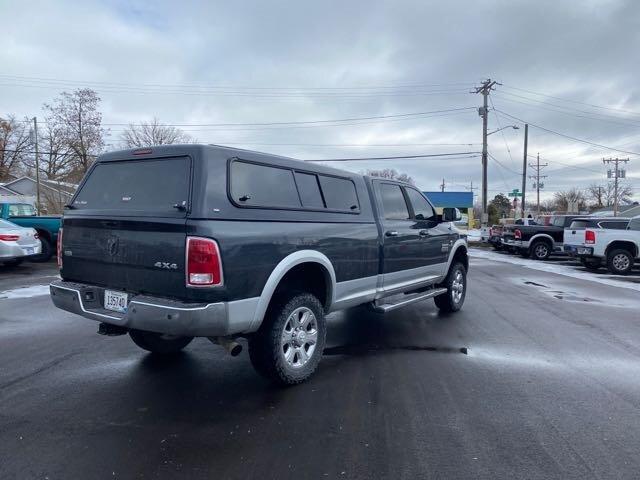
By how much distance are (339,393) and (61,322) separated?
4503 millimetres

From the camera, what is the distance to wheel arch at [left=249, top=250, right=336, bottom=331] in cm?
374

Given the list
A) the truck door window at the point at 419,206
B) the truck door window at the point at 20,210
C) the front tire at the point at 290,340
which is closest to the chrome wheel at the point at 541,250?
the truck door window at the point at 419,206

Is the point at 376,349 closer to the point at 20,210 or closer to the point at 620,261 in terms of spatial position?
the point at 620,261

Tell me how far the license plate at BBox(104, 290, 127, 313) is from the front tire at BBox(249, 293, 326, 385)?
41.3 inches

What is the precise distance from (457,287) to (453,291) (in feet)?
0.69

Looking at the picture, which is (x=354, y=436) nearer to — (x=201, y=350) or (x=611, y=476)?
(x=611, y=476)

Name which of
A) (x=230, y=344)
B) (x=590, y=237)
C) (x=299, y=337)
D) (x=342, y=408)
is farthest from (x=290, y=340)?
(x=590, y=237)

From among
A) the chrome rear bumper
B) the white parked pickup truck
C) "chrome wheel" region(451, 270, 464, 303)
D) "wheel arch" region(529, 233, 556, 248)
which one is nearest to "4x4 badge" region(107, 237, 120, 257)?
the chrome rear bumper

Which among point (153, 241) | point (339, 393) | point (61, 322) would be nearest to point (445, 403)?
point (339, 393)

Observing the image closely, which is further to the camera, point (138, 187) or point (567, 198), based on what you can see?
point (567, 198)

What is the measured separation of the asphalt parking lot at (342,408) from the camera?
2.92 m

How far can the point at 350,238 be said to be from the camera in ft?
16.1

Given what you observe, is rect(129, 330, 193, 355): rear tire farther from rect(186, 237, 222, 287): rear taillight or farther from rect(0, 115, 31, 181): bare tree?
rect(0, 115, 31, 181): bare tree

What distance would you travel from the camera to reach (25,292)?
899 cm
